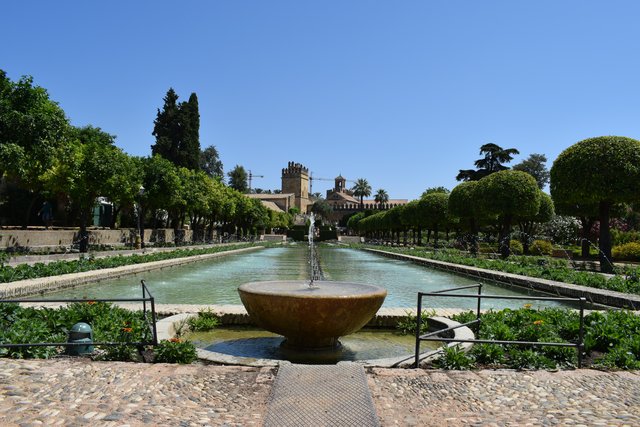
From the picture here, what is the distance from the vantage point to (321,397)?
3641 mm

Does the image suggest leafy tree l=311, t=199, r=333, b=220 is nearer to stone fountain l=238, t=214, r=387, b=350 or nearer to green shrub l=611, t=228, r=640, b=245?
green shrub l=611, t=228, r=640, b=245

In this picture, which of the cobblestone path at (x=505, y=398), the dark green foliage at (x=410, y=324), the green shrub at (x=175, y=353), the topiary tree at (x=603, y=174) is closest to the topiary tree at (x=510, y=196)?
the topiary tree at (x=603, y=174)

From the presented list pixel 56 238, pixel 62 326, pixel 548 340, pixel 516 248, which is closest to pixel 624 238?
pixel 516 248

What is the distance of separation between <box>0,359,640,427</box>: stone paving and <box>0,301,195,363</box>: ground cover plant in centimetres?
26

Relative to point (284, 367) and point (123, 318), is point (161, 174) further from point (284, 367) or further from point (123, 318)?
point (284, 367)

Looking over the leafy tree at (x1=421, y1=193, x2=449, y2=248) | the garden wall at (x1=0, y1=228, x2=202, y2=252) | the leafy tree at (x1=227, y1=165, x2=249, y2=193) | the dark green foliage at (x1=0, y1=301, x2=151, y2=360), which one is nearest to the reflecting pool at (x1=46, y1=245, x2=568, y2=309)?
the dark green foliage at (x1=0, y1=301, x2=151, y2=360)

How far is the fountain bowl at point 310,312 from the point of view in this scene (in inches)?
189

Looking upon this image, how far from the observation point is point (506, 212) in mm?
22641

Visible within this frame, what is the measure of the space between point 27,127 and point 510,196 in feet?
61.1

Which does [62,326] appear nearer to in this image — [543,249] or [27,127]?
[27,127]

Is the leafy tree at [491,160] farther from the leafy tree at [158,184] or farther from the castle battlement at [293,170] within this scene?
the castle battlement at [293,170]

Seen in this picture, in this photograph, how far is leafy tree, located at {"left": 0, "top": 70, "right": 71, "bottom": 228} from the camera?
15.8 meters

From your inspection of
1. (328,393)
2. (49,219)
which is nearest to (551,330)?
(328,393)

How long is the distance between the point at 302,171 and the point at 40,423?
127935 mm
